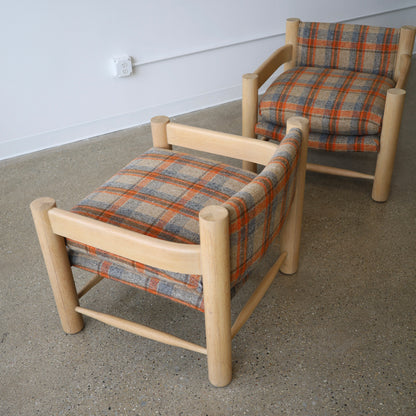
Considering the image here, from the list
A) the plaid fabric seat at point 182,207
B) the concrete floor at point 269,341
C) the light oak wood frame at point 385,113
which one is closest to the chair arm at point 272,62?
Result: the light oak wood frame at point 385,113

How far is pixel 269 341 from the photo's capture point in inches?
65.1

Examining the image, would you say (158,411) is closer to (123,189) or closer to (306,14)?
(123,189)

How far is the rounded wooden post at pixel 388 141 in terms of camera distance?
206cm

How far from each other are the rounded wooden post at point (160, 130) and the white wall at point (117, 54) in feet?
3.88

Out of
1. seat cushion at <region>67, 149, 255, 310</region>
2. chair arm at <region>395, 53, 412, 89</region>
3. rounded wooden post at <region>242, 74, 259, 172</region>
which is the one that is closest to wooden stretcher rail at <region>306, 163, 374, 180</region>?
rounded wooden post at <region>242, 74, 259, 172</region>

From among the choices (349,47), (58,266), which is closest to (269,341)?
(58,266)

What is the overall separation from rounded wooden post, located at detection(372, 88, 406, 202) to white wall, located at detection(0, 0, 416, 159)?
1422 mm

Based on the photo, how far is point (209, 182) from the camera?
1.61 m

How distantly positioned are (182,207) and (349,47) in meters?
1.43

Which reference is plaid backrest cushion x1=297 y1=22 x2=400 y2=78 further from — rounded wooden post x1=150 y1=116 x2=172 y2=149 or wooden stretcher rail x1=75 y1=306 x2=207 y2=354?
wooden stretcher rail x1=75 y1=306 x2=207 y2=354

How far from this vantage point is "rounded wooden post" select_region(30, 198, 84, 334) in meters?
1.42

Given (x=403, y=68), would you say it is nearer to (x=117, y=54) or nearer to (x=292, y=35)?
(x=292, y=35)

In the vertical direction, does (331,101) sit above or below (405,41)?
below

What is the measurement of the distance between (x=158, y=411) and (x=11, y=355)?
533mm
